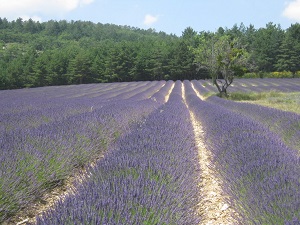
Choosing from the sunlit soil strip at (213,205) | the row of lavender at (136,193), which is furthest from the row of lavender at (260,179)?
the row of lavender at (136,193)

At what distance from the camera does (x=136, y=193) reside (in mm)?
2109

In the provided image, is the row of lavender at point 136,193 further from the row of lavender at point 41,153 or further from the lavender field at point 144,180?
the row of lavender at point 41,153

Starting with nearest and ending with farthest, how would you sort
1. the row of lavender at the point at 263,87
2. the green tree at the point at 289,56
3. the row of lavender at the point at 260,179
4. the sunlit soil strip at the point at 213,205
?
the row of lavender at the point at 260,179, the sunlit soil strip at the point at 213,205, the row of lavender at the point at 263,87, the green tree at the point at 289,56

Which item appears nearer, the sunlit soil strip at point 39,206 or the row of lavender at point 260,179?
the row of lavender at point 260,179

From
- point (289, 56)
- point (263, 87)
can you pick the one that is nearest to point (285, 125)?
point (263, 87)

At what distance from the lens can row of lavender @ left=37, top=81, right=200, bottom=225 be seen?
174 centimetres

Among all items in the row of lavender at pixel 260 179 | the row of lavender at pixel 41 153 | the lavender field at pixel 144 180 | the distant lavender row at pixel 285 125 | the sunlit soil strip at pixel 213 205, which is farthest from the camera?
the distant lavender row at pixel 285 125

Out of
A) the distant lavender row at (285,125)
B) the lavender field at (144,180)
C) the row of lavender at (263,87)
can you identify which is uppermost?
the lavender field at (144,180)

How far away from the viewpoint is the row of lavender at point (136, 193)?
68.5 inches

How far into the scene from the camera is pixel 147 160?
2977mm

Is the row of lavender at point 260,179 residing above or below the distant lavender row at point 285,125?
above

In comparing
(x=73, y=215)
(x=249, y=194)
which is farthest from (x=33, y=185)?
(x=249, y=194)

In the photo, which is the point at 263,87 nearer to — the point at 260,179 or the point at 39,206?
the point at 260,179

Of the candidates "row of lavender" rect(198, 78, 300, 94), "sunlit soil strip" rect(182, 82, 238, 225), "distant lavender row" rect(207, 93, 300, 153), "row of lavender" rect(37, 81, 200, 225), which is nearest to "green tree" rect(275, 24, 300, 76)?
"row of lavender" rect(198, 78, 300, 94)
